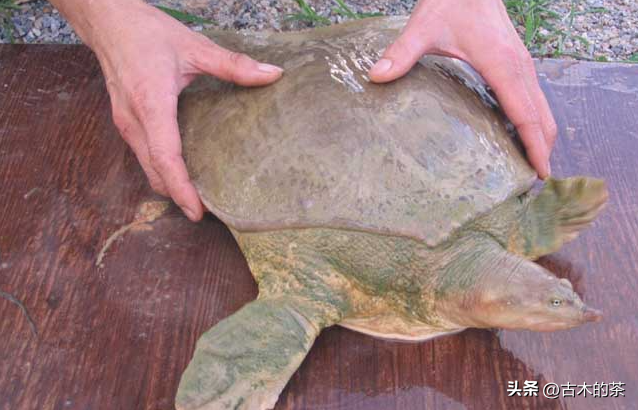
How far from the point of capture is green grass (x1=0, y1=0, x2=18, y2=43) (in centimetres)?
288

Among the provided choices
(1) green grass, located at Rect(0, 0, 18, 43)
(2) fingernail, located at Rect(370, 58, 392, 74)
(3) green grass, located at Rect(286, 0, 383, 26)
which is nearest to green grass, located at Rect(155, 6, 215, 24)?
(3) green grass, located at Rect(286, 0, 383, 26)

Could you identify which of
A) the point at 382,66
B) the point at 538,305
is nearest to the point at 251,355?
the point at 538,305

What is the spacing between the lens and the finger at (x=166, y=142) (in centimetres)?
151

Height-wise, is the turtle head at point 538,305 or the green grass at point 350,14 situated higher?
the turtle head at point 538,305

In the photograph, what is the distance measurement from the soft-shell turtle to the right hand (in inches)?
2.3

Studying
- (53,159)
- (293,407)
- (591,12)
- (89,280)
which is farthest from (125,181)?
(591,12)

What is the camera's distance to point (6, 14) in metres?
2.92

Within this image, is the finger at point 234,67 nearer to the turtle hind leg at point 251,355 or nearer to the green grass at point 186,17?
the turtle hind leg at point 251,355

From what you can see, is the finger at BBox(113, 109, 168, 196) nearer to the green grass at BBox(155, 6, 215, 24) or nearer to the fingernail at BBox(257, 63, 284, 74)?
the fingernail at BBox(257, 63, 284, 74)

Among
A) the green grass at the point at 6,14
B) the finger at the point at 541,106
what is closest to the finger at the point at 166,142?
the finger at the point at 541,106

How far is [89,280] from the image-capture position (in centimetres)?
154

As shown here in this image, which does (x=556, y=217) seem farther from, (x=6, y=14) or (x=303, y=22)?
(x=6, y=14)

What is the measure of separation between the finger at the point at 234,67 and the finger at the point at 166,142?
0.35 feet

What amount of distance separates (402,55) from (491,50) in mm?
211
